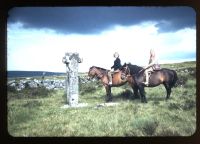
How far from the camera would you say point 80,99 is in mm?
1871

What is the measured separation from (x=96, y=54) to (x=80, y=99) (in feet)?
1.02

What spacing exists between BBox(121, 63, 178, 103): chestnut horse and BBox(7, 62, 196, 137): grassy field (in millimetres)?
32

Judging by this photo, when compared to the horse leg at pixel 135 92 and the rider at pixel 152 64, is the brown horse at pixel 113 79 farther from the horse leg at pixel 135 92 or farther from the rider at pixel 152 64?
the rider at pixel 152 64

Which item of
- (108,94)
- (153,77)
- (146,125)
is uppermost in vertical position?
(153,77)

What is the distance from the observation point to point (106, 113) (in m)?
1.87

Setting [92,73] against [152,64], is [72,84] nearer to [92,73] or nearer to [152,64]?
[92,73]

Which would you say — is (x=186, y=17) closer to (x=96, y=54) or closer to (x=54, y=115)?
(x=96, y=54)

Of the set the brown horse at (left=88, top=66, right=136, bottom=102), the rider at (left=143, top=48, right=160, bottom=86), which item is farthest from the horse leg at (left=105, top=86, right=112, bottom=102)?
the rider at (left=143, top=48, right=160, bottom=86)

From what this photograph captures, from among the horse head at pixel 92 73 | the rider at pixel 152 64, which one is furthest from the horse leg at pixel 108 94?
the rider at pixel 152 64

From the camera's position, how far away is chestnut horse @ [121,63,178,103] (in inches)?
73.4

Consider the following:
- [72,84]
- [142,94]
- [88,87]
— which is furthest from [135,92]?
[72,84]

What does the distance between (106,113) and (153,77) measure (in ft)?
1.29

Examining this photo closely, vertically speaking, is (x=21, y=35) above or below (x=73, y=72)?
above
